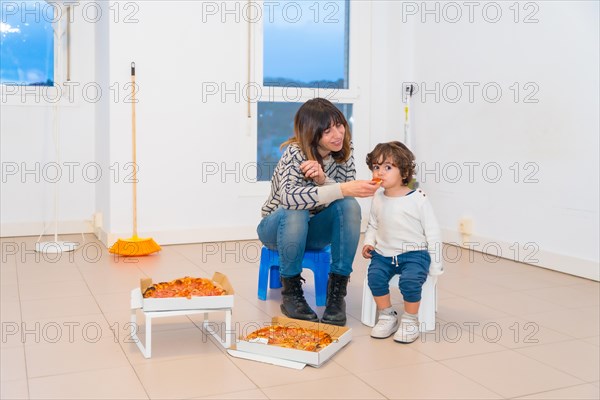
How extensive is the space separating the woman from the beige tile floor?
0.50 feet

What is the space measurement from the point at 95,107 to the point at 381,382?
3.20m

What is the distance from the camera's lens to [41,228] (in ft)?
14.4

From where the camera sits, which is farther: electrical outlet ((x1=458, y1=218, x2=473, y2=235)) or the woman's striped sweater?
electrical outlet ((x1=458, y1=218, x2=473, y2=235))

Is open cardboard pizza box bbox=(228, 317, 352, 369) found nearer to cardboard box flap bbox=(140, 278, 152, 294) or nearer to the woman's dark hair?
cardboard box flap bbox=(140, 278, 152, 294)

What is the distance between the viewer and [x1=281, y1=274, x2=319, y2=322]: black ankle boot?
248cm

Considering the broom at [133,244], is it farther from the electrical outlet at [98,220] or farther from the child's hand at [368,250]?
the child's hand at [368,250]

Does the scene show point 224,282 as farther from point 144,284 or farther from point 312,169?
point 312,169

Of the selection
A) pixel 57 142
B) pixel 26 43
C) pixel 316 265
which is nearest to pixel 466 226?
pixel 316 265

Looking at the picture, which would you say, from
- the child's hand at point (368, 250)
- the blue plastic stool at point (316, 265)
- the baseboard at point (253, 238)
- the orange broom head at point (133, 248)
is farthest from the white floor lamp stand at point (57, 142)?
the child's hand at point (368, 250)

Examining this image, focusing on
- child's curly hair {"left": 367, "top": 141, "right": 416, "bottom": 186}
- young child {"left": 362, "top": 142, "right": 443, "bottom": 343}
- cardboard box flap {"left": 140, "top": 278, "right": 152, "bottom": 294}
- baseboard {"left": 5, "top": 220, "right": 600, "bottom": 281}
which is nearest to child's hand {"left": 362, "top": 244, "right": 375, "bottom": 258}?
young child {"left": 362, "top": 142, "right": 443, "bottom": 343}

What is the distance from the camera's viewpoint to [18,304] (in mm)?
2695

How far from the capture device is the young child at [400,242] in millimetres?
2334

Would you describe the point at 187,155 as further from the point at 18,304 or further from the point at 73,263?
the point at 18,304

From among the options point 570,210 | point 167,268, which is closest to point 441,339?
point 570,210
